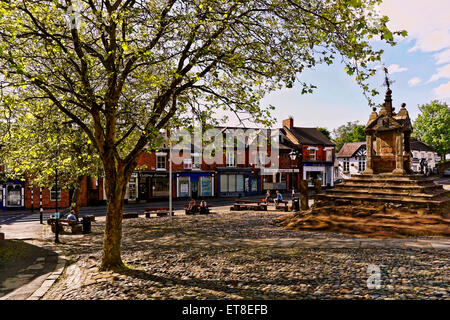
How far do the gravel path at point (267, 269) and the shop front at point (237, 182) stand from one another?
94.3ft

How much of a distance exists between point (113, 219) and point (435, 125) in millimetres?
71816

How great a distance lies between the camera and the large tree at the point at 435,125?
198ft

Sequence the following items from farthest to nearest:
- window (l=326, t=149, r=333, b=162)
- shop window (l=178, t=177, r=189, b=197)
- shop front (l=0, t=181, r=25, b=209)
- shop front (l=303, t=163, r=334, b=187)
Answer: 1. window (l=326, t=149, r=333, b=162)
2. shop front (l=303, t=163, r=334, b=187)
3. shop window (l=178, t=177, r=189, b=197)
4. shop front (l=0, t=181, r=25, b=209)

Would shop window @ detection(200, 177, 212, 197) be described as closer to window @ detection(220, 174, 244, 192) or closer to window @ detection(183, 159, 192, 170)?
window @ detection(220, 174, 244, 192)

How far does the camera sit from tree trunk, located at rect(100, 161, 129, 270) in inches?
315

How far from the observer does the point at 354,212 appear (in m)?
13.5

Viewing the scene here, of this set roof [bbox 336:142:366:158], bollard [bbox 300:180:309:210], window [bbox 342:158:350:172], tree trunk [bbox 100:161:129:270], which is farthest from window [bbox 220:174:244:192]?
tree trunk [bbox 100:161:129:270]

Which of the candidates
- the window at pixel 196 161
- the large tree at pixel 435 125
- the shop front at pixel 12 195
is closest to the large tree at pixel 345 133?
the large tree at pixel 435 125

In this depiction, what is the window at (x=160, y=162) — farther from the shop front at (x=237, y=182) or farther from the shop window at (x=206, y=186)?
the shop front at (x=237, y=182)

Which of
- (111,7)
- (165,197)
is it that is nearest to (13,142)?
→ (111,7)

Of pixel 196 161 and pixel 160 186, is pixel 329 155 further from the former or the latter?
pixel 160 186

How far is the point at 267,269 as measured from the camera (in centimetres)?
716

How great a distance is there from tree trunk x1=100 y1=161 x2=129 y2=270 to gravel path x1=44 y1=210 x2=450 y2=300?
1.50ft

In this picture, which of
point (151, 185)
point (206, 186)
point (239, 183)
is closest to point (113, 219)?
point (151, 185)
